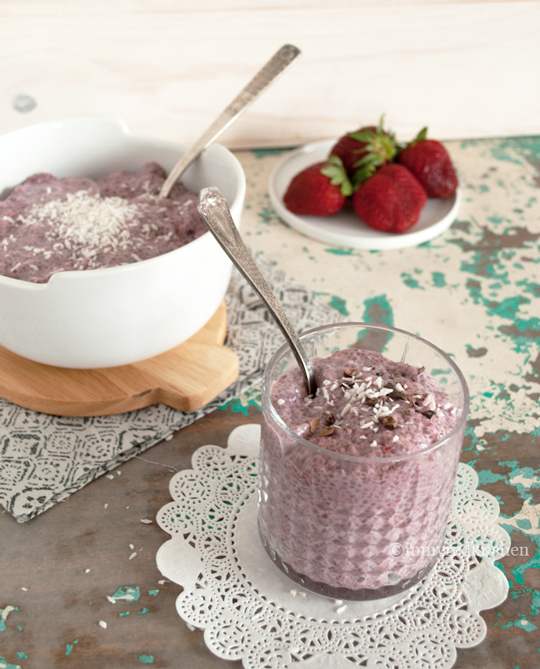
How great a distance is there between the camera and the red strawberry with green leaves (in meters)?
1.25

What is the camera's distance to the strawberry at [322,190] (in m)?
1.24

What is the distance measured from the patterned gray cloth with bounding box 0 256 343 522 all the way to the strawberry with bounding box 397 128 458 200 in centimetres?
49

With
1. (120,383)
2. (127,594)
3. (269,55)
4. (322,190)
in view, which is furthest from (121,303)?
(269,55)

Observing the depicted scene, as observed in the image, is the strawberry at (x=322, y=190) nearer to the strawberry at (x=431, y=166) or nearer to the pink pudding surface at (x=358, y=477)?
the strawberry at (x=431, y=166)

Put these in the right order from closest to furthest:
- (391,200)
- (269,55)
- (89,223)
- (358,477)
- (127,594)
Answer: (358,477) < (127,594) < (89,223) < (391,200) < (269,55)

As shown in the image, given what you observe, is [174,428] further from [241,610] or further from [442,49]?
→ [442,49]

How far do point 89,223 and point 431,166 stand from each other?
709 mm

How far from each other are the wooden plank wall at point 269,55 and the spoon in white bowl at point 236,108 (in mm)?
425

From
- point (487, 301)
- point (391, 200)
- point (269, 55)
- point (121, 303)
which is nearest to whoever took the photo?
point (121, 303)

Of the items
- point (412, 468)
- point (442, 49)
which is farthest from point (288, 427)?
point (442, 49)

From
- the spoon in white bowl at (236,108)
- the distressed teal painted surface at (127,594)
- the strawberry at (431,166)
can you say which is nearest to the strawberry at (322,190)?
the strawberry at (431,166)

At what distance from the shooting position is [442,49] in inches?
58.3

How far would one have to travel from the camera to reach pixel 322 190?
124 cm

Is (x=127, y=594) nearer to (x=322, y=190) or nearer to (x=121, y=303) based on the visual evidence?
(x=121, y=303)
